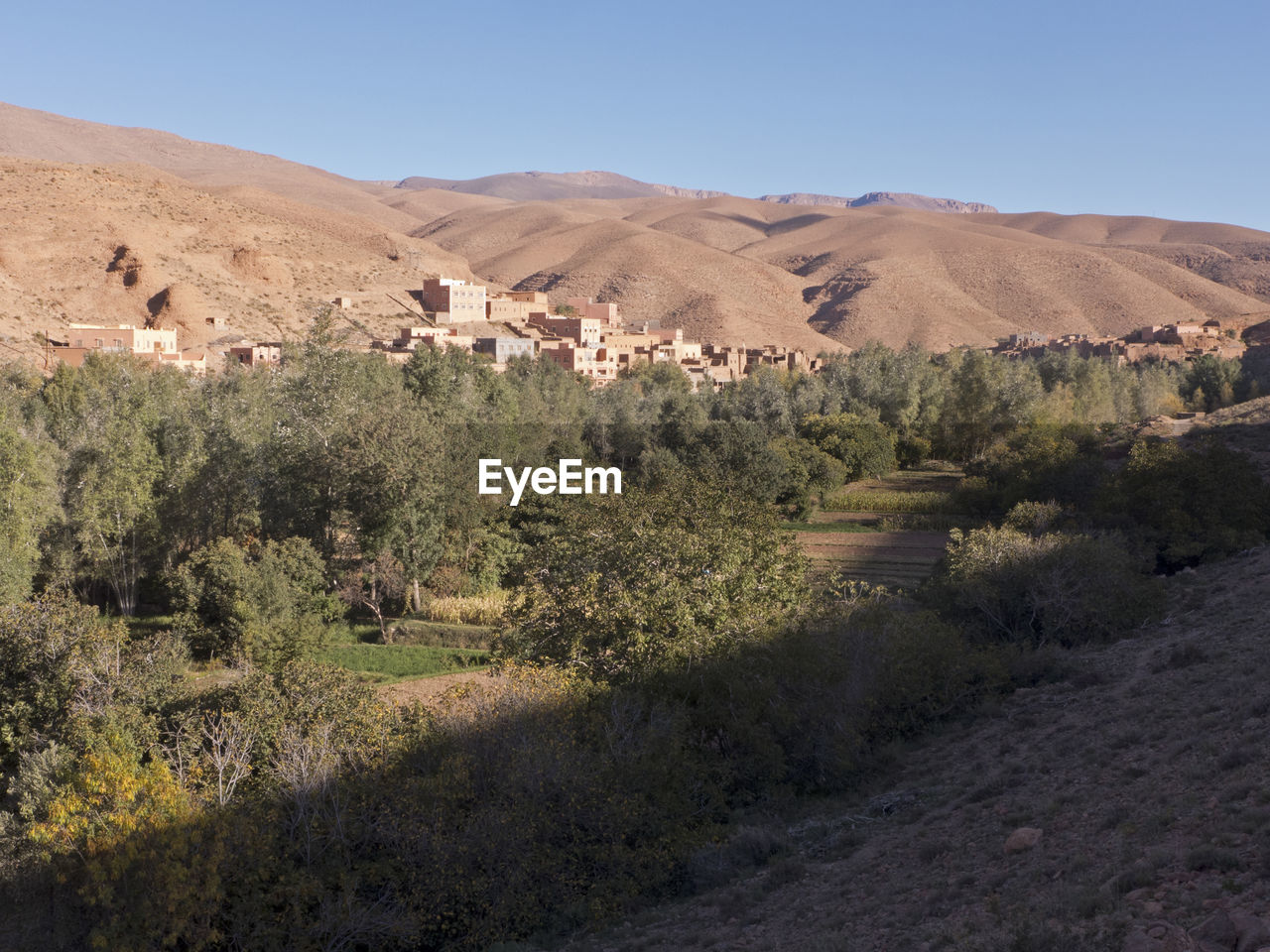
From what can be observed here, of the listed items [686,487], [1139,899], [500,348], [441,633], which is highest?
[500,348]

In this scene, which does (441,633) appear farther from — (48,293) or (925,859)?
(48,293)

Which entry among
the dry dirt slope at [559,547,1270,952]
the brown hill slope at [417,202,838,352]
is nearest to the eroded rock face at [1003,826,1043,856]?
the dry dirt slope at [559,547,1270,952]

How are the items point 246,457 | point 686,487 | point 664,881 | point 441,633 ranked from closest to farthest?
1. point 664,881
2. point 686,487
3. point 441,633
4. point 246,457

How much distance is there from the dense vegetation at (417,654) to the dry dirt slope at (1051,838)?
101 cm

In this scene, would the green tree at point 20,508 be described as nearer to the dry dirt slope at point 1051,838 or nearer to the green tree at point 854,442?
the dry dirt slope at point 1051,838

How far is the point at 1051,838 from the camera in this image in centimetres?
895

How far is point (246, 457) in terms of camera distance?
26234mm

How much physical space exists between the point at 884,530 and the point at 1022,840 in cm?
2637

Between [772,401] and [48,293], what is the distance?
50.4 metres

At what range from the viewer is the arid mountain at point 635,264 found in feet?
246

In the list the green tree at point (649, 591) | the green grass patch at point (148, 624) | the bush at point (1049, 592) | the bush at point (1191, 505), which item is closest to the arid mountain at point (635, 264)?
the green grass patch at point (148, 624)

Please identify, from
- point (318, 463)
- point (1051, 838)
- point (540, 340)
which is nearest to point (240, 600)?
point (318, 463)

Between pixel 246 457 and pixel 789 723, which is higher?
pixel 246 457

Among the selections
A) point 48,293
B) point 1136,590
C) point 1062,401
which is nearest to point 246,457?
point 1136,590
